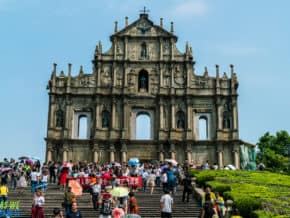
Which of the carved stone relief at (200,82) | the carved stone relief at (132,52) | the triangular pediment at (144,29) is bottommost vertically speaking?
the carved stone relief at (200,82)

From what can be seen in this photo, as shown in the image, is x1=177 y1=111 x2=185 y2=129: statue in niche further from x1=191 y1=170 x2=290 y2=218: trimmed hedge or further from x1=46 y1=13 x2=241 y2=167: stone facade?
x1=191 y1=170 x2=290 y2=218: trimmed hedge

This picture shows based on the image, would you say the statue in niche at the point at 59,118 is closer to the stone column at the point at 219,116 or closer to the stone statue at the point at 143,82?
the stone statue at the point at 143,82

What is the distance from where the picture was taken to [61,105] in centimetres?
4162

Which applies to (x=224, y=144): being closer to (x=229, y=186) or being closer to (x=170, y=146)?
(x=170, y=146)

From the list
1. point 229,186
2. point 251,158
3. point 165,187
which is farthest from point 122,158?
point 229,186

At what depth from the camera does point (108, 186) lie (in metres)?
19.8

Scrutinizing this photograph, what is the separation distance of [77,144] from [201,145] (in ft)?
35.9

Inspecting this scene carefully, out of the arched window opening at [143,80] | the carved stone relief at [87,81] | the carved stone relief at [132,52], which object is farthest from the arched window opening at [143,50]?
the carved stone relief at [87,81]

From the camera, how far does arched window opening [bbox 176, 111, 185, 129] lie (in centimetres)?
4156

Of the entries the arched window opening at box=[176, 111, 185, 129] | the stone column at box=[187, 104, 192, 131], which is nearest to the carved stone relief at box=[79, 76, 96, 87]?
the arched window opening at box=[176, 111, 185, 129]

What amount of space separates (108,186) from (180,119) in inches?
897

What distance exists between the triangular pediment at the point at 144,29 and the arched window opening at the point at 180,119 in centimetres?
755

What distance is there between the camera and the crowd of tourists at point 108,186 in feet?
51.1

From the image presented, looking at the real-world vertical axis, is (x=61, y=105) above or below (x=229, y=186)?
above
